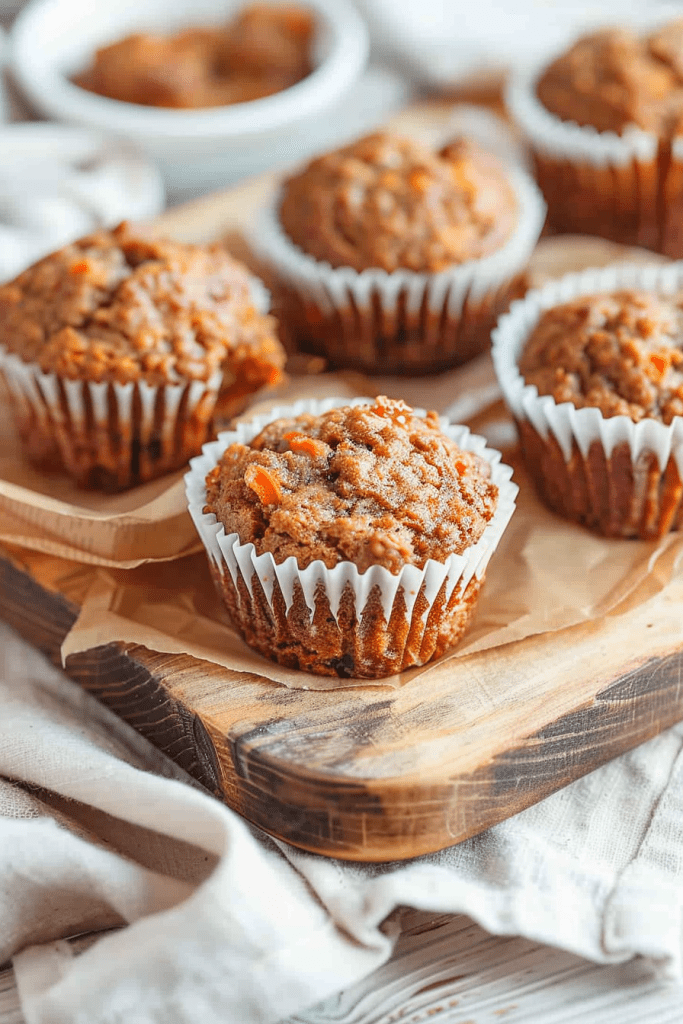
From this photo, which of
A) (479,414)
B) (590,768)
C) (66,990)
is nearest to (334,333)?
(479,414)

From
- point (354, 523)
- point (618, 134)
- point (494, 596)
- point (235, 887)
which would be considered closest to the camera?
point (235, 887)

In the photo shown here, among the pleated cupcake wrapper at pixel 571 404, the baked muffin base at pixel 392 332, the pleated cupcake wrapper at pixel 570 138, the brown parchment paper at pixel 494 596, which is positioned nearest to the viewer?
the brown parchment paper at pixel 494 596

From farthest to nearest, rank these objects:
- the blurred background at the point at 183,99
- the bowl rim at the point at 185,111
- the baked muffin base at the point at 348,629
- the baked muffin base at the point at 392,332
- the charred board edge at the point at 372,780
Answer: the bowl rim at the point at 185,111 < the blurred background at the point at 183,99 < the baked muffin base at the point at 392,332 < the baked muffin base at the point at 348,629 < the charred board edge at the point at 372,780

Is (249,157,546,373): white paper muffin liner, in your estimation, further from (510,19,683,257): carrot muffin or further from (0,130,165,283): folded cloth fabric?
(0,130,165,283): folded cloth fabric

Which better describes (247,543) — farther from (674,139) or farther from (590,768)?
(674,139)

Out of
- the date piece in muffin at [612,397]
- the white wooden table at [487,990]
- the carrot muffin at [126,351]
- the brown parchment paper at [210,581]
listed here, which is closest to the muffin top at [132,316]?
the carrot muffin at [126,351]

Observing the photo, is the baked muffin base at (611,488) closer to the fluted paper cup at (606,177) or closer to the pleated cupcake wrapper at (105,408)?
the pleated cupcake wrapper at (105,408)

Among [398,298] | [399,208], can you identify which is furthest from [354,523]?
[399,208]

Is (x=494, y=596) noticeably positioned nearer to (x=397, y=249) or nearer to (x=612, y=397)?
(x=612, y=397)
